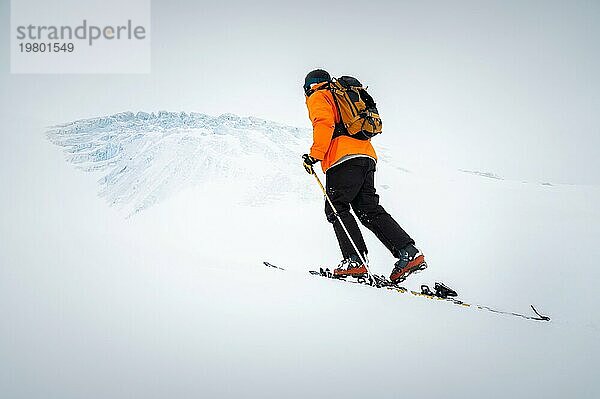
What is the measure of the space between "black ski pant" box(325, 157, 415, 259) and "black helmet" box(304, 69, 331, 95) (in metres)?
0.86

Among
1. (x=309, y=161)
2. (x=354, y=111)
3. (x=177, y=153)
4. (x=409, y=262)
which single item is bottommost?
(x=409, y=262)

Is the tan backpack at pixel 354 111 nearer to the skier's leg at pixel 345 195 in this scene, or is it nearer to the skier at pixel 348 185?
the skier at pixel 348 185

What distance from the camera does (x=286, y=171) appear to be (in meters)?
7.31

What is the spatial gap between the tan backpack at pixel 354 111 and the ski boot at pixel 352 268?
46.4 inches

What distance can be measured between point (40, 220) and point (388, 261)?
4.12 m

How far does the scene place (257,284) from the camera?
12.8 feet

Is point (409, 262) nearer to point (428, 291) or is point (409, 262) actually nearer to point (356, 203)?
point (428, 291)

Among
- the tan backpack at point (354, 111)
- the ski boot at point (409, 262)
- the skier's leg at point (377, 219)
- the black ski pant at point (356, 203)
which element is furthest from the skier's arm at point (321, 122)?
the ski boot at point (409, 262)

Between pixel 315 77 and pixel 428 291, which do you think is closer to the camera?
pixel 428 291

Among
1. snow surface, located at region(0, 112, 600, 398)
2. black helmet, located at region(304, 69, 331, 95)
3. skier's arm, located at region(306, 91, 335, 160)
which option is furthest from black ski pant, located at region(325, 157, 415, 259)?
black helmet, located at region(304, 69, 331, 95)

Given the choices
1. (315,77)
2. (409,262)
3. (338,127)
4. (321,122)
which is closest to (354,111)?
(338,127)

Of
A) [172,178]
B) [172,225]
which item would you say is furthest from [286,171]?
[172,225]

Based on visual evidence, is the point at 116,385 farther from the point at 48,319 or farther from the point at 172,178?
the point at 172,178

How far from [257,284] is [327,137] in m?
1.48
